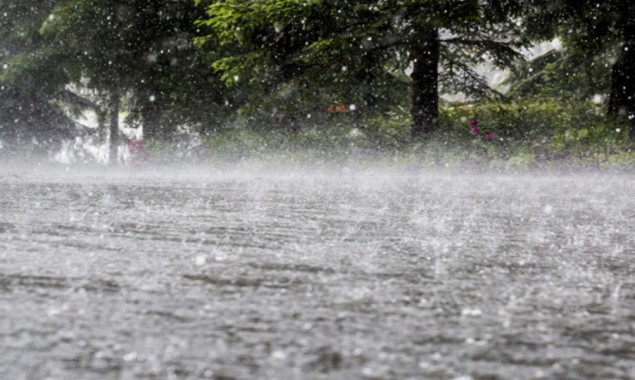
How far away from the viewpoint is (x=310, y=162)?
51.0ft

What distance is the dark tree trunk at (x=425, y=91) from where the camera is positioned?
49.3 feet

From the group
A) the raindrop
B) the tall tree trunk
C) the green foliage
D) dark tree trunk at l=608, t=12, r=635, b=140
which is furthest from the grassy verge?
the raindrop

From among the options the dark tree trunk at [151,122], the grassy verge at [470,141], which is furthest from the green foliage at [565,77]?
the dark tree trunk at [151,122]

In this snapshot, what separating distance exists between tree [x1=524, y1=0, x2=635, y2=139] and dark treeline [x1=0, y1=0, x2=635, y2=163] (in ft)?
0.08

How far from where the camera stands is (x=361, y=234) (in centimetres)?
394

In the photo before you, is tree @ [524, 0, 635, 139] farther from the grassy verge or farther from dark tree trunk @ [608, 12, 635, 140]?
the grassy verge

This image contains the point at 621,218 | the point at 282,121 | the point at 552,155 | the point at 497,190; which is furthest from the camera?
the point at 282,121

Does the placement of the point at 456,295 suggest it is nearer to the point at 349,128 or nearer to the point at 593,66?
the point at 349,128

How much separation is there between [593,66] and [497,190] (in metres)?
9.50

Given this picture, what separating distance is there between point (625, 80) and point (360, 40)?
4869 mm

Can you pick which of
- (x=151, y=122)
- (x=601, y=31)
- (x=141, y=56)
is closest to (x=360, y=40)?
(x=601, y=31)

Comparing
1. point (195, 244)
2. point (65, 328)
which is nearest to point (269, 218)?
point (195, 244)

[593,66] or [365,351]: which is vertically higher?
[593,66]

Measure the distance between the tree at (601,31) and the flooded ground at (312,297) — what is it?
935 cm
